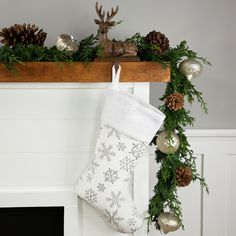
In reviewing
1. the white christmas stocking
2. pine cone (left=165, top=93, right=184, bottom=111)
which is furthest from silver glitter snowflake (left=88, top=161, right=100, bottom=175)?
pine cone (left=165, top=93, right=184, bottom=111)

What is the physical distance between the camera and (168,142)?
1496 mm

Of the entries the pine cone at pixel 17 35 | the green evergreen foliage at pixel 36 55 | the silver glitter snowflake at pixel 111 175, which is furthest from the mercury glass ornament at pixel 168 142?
the pine cone at pixel 17 35

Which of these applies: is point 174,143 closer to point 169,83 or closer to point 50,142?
point 169,83

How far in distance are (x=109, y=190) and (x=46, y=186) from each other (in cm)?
27

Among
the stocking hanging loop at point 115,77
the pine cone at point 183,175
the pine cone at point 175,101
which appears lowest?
the pine cone at point 183,175

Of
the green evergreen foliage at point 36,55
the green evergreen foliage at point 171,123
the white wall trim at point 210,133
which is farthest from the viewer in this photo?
the white wall trim at point 210,133

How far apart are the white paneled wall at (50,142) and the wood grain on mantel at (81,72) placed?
0.15 ft

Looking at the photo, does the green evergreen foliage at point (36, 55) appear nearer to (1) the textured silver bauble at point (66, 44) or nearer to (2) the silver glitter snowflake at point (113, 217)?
(1) the textured silver bauble at point (66, 44)

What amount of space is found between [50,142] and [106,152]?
0.80 feet

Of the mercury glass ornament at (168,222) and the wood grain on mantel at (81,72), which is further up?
the wood grain on mantel at (81,72)

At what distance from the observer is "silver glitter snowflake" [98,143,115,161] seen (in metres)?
1.46

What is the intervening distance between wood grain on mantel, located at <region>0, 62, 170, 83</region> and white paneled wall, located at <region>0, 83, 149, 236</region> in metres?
0.05

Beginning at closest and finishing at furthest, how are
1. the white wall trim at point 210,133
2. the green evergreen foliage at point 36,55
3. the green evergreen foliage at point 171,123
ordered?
1. the green evergreen foliage at point 36,55
2. the green evergreen foliage at point 171,123
3. the white wall trim at point 210,133

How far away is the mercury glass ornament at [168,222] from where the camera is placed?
151cm
